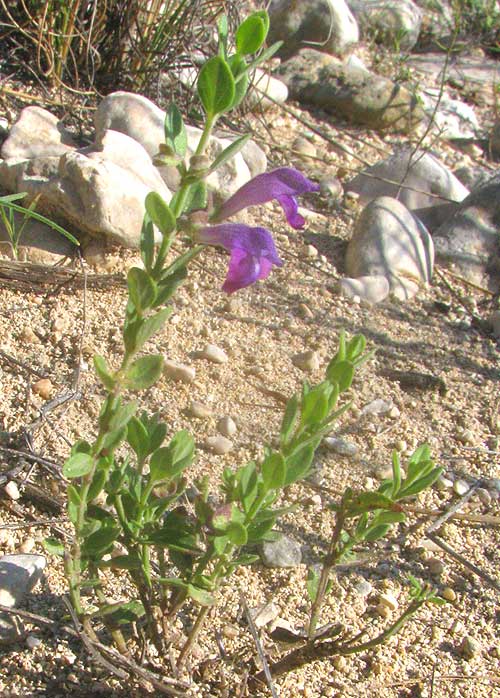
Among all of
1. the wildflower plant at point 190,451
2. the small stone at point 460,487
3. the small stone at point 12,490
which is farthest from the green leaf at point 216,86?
the small stone at point 460,487

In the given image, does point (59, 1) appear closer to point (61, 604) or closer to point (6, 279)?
point (6, 279)

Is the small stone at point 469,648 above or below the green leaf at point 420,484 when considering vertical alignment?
below

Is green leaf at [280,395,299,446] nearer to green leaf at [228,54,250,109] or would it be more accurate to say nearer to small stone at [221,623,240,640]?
green leaf at [228,54,250,109]

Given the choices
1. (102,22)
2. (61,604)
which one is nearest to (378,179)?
(102,22)

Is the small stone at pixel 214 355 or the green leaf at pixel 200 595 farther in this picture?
the small stone at pixel 214 355

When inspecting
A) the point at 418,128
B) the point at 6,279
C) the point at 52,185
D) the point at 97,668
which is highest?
the point at 418,128

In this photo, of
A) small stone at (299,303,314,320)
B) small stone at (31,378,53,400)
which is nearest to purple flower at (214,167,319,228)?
small stone at (31,378,53,400)

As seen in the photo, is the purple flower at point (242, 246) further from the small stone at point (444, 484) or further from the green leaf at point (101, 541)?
the small stone at point (444, 484)
